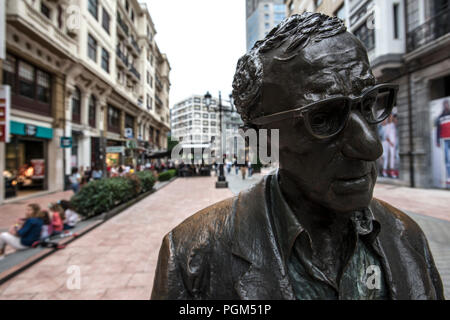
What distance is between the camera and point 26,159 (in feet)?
42.1

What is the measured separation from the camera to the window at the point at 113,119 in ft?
72.9

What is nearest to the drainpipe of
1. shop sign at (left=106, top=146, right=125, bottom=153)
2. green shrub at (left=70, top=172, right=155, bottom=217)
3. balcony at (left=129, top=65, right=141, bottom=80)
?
green shrub at (left=70, top=172, right=155, bottom=217)

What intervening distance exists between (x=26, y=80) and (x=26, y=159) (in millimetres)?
4009

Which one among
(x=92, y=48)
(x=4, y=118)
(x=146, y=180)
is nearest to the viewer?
(x=4, y=118)

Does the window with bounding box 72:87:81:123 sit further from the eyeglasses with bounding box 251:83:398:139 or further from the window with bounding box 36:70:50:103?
the eyeglasses with bounding box 251:83:398:139

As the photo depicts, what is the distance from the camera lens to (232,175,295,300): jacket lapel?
0.80m

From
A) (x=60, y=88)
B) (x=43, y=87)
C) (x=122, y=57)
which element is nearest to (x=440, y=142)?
(x=60, y=88)

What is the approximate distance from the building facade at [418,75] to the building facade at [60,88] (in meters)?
13.2

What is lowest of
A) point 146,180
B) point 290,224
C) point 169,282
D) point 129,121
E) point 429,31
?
point 146,180

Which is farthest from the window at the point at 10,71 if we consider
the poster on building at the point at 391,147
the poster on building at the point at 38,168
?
the poster on building at the point at 391,147

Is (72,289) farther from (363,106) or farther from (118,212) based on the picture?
(118,212)

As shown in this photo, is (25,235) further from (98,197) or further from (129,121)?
(129,121)

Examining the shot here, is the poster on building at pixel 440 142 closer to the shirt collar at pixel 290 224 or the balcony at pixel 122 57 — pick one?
the shirt collar at pixel 290 224
